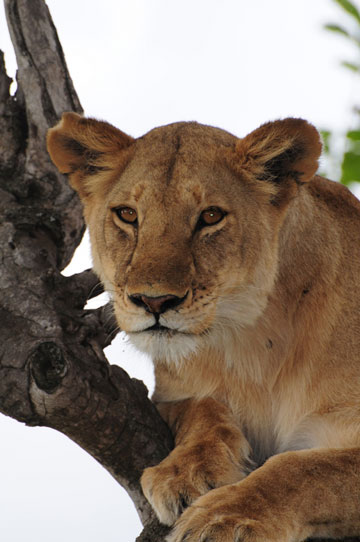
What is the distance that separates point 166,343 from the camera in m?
2.87

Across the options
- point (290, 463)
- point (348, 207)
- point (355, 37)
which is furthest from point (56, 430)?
point (355, 37)

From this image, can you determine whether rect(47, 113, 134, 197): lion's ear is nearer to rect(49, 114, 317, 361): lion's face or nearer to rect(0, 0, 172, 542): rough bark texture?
rect(49, 114, 317, 361): lion's face

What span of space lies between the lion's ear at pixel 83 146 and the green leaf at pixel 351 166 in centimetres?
102

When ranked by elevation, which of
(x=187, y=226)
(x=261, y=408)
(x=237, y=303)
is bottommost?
(x=261, y=408)

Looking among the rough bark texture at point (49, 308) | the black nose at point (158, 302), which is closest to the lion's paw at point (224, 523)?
the rough bark texture at point (49, 308)

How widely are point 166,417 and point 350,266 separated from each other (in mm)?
963

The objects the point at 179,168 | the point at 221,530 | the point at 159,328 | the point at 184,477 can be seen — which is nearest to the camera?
the point at 221,530

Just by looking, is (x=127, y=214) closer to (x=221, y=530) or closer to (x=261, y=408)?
(x=261, y=408)

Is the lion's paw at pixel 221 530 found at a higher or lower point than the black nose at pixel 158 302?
lower

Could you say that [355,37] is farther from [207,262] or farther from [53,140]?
[53,140]

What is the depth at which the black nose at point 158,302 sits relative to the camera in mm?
2740

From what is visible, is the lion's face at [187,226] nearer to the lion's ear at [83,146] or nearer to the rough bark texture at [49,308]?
the lion's ear at [83,146]

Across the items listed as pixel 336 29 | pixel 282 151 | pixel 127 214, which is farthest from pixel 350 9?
pixel 127 214

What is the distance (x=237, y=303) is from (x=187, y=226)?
13.6 inches
